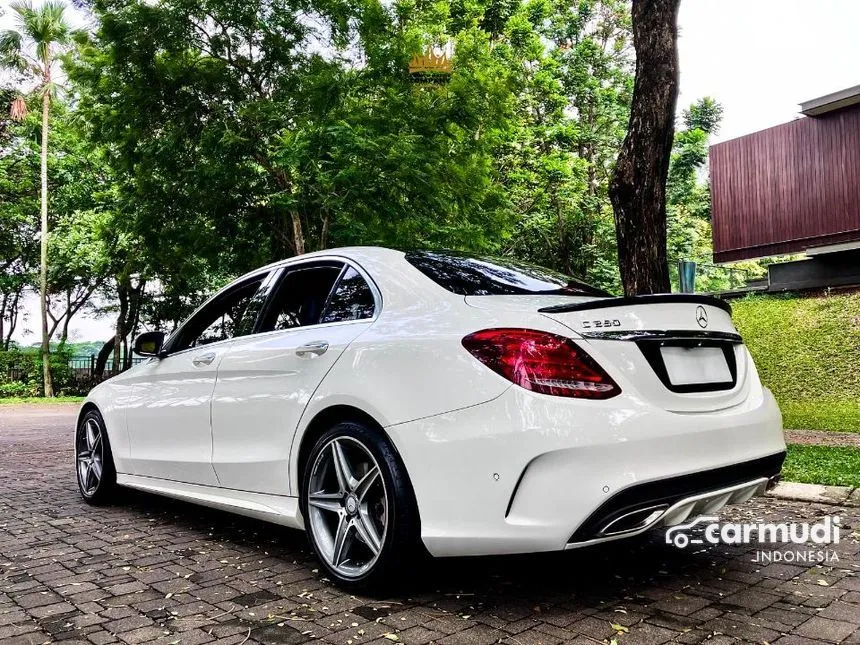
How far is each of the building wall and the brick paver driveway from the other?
60.6ft

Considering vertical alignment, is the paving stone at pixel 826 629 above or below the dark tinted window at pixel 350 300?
below

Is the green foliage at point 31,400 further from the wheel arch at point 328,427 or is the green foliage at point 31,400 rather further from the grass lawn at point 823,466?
the wheel arch at point 328,427

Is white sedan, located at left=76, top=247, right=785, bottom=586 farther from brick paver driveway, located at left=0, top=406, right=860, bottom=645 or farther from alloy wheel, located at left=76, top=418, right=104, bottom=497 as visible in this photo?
alloy wheel, located at left=76, top=418, right=104, bottom=497

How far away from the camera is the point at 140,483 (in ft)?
16.7

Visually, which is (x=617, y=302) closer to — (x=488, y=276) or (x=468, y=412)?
(x=468, y=412)

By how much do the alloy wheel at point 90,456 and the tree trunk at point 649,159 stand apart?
4.59 metres

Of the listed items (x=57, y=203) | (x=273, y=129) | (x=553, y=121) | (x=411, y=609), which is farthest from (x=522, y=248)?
(x=411, y=609)

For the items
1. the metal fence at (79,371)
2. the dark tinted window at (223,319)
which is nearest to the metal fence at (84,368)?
the metal fence at (79,371)

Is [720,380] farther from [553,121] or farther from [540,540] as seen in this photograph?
[553,121]

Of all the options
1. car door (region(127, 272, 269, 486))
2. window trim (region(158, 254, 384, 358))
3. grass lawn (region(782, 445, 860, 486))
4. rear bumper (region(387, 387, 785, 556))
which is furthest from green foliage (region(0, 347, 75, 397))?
rear bumper (region(387, 387, 785, 556))

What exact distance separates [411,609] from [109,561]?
1.85 meters

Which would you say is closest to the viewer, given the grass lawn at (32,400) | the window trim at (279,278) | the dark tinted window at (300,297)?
the dark tinted window at (300,297)

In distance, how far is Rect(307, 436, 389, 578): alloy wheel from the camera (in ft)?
11.0

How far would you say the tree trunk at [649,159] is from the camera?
22.4 feet
